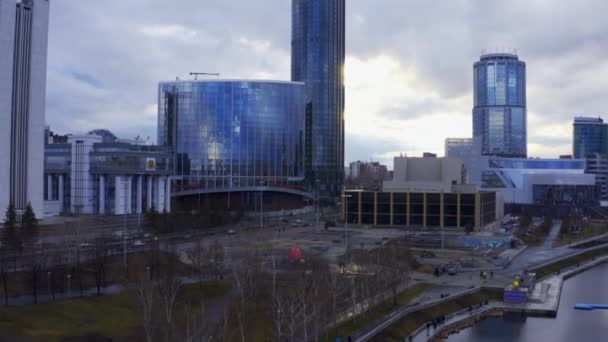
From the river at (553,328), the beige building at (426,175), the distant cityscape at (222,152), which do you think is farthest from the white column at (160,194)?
the river at (553,328)

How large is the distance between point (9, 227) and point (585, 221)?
91572mm

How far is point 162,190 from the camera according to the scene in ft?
296

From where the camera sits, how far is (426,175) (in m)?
91.9

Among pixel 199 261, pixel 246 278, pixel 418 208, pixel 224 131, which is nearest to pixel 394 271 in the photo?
pixel 246 278

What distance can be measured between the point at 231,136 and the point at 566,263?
231ft

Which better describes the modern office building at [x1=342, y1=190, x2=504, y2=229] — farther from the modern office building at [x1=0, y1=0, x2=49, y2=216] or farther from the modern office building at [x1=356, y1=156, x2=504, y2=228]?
the modern office building at [x1=0, y1=0, x2=49, y2=216]

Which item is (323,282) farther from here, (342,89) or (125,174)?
(342,89)

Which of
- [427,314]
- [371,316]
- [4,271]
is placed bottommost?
[427,314]

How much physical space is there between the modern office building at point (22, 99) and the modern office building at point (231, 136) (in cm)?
4219

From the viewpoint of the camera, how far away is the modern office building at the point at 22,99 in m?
65.2

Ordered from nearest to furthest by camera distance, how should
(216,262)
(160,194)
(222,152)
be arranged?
(216,262), (160,194), (222,152)

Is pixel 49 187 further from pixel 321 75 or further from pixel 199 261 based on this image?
pixel 321 75

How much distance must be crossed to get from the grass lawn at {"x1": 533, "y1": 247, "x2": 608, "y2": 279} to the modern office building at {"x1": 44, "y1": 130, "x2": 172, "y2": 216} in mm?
50050

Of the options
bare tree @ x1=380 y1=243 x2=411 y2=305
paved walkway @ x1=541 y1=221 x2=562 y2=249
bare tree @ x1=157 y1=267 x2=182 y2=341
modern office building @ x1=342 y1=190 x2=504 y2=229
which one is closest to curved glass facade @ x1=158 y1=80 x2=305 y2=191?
modern office building @ x1=342 y1=190 x2=504 y2=229
